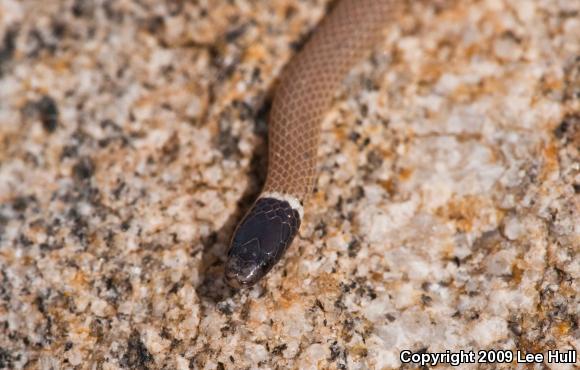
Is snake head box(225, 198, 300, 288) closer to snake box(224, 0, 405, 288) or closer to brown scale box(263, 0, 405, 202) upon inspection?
snake box(224, 0, 405, 288)

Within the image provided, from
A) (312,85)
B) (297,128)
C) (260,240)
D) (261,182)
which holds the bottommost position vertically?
(261,182)

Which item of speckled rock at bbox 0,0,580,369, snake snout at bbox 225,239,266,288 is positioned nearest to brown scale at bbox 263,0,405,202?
speckled rock at bbox 0,0,580,369

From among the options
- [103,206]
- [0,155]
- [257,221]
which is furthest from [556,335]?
[0,155]

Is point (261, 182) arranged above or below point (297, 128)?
below

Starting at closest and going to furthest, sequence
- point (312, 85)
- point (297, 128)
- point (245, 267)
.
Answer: point (245, 267) < point (297, 128) < point (312, 85)

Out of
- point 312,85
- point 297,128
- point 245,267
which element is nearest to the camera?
point 245,267

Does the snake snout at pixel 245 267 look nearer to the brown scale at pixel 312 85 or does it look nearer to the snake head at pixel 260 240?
the snake head at pixel 260 240

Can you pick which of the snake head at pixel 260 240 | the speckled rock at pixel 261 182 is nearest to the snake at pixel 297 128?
the snake head at pixel 260 240

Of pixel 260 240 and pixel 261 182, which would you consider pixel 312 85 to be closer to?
pixel 261 182

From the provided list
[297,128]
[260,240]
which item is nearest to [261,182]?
[297,128]
